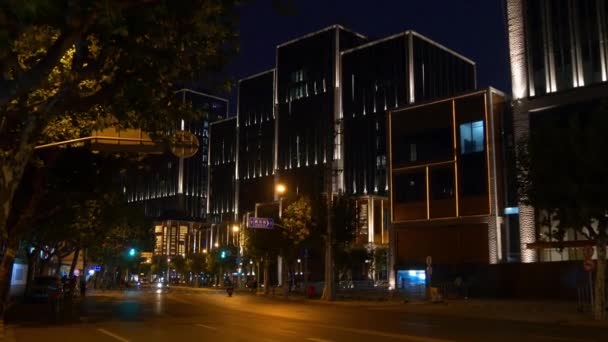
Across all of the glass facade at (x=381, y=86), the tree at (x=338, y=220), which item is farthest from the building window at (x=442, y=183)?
the glass facade at (x=381, y=86)

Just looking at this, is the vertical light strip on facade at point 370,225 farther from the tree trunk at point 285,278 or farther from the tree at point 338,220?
the tree at point 338,220

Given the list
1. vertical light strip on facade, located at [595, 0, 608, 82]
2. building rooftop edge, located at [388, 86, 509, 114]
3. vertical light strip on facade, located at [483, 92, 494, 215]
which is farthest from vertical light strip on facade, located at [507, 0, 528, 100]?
vertical light strip on facade, located at [595, 0, 608, 82]

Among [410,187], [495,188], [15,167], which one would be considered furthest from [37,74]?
[410,187]

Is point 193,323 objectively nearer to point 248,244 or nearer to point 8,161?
point 8,161

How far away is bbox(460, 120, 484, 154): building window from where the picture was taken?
52.2 meters

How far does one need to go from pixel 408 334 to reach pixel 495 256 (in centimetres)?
3411

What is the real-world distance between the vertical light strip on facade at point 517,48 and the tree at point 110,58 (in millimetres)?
40858

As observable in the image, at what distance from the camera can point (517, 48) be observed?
51.4 metres

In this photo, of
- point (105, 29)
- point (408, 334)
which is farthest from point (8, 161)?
point (408, 334)

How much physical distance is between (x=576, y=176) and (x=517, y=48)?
2688 cm

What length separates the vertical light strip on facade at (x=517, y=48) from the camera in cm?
5062

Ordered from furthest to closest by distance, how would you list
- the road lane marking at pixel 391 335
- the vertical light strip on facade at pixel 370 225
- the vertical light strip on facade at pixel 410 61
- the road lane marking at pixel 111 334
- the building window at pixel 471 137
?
the vertical light strip on facade at pixel 410 61, the vertical light strip on facade at pixel 370 225, the building window at pixel 471 137, the road lane marking at pixel 111 334, the road lane marking at pixel 391 335

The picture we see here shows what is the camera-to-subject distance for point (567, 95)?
4750 centimetres

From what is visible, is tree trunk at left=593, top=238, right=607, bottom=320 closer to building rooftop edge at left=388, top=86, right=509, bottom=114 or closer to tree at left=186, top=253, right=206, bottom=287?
building rooftop edge at left=388, top=86, right=509, bottom=114
